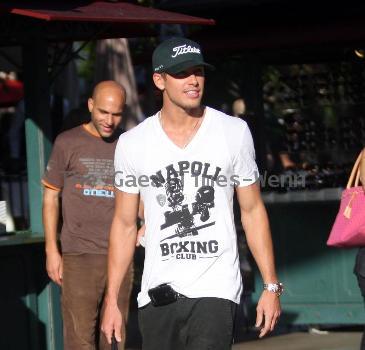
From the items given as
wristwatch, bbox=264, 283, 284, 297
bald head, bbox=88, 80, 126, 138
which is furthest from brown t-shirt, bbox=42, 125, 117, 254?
wristwatch, bbox=264, 283, 284, 297

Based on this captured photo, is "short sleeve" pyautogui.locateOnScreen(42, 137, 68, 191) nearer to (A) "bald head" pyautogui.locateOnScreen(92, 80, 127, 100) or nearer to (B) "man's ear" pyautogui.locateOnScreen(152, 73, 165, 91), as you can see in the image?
(A) "bald head" pyautogui.locateOnScreen(92, 80, 127, 100)

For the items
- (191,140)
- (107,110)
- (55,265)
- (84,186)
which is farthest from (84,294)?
(191,140)

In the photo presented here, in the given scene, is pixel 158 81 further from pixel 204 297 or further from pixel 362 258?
pixel 362 258

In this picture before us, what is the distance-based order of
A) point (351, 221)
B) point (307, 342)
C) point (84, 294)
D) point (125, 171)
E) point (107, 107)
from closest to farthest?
point (125, 171), point (351, 221), point (107, 107), point (84, 294), point (307, 342)

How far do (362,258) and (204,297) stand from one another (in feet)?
6.70

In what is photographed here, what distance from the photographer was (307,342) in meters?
9.77

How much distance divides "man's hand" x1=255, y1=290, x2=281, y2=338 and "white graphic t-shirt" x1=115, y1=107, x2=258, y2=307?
144mm

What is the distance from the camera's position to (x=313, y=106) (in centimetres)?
1095

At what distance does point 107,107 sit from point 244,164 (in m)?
2.08

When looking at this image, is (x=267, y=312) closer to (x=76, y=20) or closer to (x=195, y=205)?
(x=195, y=205)

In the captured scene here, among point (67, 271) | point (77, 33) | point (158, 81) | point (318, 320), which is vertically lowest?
point (318, 320)

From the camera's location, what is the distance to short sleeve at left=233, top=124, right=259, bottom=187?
17.1 ft

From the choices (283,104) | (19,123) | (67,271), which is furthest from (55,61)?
(19,123)

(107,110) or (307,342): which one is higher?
(107,110)
